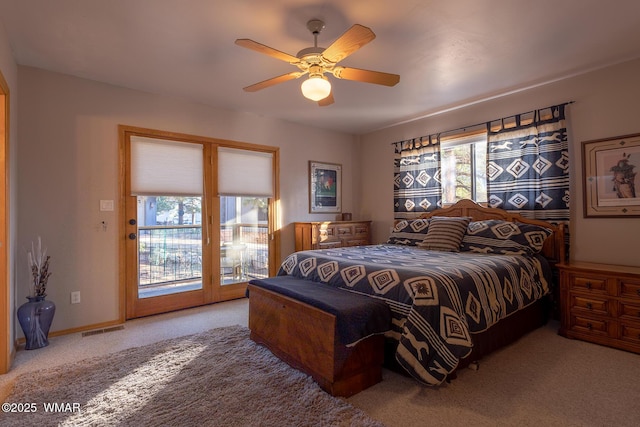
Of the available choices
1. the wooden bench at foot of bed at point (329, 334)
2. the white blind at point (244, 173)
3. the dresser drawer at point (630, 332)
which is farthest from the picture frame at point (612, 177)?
the white blind at point (244, 173)

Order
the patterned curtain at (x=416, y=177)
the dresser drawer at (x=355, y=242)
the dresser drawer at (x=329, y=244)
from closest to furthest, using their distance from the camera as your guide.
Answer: the patterned curtain at (x=416, y=177), the dresser drawer at (x=329, y=244), the dresser drawer at (x=355, y=242)

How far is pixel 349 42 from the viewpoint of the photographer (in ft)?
6.69

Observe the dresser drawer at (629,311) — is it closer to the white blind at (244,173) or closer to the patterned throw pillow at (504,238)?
the patterned throw pillow at (504,238)

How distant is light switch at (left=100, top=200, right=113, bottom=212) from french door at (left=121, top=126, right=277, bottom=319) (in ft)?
0.44

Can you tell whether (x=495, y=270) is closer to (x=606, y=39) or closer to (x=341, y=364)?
(x=341, y=364)

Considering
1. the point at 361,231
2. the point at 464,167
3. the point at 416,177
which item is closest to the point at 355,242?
the point at 361,231

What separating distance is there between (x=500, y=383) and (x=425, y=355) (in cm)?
65

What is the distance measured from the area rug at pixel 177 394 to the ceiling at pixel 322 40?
99.6 inches

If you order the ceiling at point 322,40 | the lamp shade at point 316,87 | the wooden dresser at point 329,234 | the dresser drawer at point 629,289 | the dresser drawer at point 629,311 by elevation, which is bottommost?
the dresser drawer at point 629,311

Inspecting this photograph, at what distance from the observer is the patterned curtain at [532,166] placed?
3373 mm

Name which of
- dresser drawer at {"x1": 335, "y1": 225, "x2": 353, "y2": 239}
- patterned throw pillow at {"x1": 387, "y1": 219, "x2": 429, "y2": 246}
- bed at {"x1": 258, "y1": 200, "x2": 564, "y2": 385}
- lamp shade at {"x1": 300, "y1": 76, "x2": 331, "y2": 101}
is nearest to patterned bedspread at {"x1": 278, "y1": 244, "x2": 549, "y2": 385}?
bed at {"x1": 258, "y1": 200, "x2": 564, "y2": 385}

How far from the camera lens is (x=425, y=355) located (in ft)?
6.41

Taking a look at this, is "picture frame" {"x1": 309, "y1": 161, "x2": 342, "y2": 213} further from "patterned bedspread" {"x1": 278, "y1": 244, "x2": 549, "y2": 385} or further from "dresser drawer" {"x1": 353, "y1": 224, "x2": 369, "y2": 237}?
"patterned bedspread" {"x1": 278, "y1": 244, "x2": 549, "y2": 385}

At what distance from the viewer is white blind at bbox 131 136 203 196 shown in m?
3.62
